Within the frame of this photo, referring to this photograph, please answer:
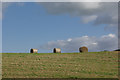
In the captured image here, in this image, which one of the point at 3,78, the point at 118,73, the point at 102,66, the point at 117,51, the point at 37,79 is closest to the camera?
the point at 37,79

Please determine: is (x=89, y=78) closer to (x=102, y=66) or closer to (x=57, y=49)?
(x=102, y=66)

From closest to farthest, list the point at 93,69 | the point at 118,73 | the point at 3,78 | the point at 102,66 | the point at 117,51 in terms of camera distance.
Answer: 1. the point at 3,78
2. the point at 118,73
3. the point at 93,69
4. the point at 102,66
5. the point at 117,51

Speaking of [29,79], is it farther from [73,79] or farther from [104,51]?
[104,51]

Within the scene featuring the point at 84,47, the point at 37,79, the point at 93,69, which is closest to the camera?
the point at 37,79

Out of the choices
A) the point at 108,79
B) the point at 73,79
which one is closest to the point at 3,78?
the point at 73,79

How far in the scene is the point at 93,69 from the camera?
62.6ft

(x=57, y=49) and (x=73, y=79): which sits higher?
(x=57, y=49)

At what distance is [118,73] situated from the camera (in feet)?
58.6

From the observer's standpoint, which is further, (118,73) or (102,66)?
(102,66)

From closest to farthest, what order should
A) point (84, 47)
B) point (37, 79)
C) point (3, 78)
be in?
1. point (37, 79)
2. point (3, 78)
3. point (84, 47)

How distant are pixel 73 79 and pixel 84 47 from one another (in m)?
20.2

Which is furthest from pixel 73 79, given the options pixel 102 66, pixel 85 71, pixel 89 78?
pixel 102 66

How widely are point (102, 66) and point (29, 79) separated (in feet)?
30.7

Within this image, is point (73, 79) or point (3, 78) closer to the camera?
point (73, 79)
